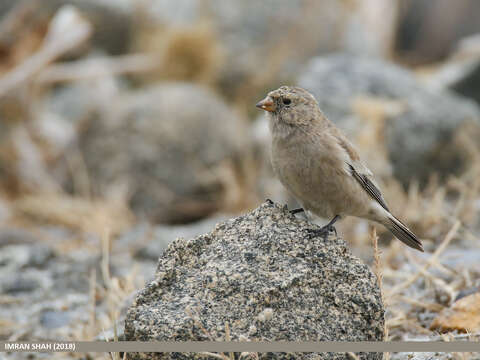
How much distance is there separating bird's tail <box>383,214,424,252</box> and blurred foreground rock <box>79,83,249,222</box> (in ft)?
13.5

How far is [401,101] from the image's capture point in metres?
8.28

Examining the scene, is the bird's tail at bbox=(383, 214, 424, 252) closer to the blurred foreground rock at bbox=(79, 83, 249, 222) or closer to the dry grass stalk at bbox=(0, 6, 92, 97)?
the blurred foreground rock at bbox=(79, 83, 249, 222)

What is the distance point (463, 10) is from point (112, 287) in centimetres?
1555

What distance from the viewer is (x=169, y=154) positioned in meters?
9.17

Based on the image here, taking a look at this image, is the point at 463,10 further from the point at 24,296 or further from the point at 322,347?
the point at 322,347

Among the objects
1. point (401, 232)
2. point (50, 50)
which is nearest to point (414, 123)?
point (401, 232)

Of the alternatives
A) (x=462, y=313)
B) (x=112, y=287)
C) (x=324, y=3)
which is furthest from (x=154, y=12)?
(x=462, y=313)

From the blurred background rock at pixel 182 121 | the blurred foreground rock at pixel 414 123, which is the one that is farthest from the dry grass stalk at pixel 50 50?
the blurred foreground rock at pixel 414 123

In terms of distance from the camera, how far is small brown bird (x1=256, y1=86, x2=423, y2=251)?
404 cm

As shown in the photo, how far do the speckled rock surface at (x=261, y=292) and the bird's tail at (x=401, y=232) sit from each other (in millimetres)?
1101

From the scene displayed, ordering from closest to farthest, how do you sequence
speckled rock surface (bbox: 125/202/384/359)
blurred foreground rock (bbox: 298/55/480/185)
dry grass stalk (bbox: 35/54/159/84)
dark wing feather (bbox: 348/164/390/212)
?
speckled rock surface (bbox: 125/202/384/359), dark wing feather (bbox: 348/164/390/212), blurred foreground rock (bbox: 298/55/480/185), dry grass stalk (bbox: 35/54/159/84)

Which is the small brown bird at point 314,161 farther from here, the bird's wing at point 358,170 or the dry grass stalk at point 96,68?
the dry grass stalk at point 96,68

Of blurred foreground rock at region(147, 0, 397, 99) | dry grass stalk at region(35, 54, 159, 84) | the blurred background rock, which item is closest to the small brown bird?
the blurred background rock

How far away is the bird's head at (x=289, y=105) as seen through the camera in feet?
14.0
